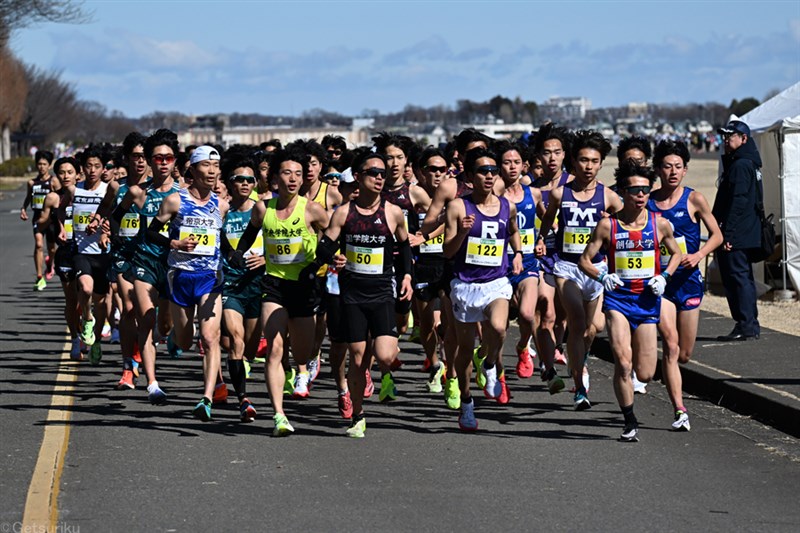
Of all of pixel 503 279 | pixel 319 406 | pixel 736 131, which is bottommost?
pixel 319 406

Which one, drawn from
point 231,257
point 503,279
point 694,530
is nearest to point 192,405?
point 231,257

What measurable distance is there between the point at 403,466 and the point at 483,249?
82.0 inches

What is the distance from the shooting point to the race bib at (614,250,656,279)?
10.1 m

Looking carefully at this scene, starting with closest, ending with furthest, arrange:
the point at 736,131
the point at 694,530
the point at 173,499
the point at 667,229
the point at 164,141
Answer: the point at 694,530 → the point at 173,499 → the point at 667,229 → the point at 164,141 → the point at 736,131

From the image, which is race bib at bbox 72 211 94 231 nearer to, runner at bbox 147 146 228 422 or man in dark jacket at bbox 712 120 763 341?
runner at bbox 147 146 228 422

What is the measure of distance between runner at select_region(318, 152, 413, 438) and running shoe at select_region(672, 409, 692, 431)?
189cm

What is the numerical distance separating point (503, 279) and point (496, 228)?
351mm

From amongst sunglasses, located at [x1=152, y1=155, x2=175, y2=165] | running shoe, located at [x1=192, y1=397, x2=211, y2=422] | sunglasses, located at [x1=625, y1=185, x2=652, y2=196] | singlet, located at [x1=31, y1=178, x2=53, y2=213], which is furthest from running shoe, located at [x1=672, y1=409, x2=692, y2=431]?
singlet, located at [x1=31, y1=178, x2=53, y2=213]

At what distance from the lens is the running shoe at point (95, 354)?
14.1 meters

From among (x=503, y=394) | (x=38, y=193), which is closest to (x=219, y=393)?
(x=503, y=394)

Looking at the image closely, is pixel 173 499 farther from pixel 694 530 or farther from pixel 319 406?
pixel 319 406

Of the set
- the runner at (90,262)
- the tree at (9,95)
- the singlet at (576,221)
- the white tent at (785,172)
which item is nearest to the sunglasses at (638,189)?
the singlet at (576,221)

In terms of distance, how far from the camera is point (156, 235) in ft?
38.2

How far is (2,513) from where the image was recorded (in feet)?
25.6
